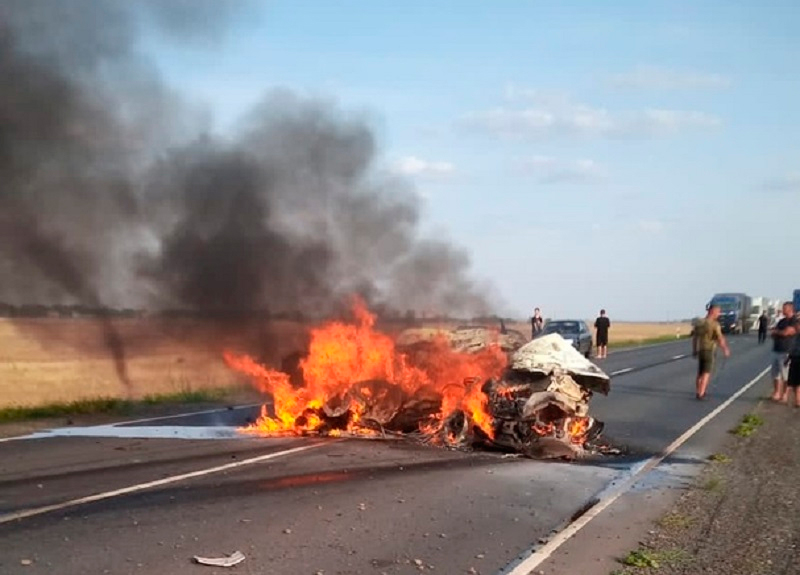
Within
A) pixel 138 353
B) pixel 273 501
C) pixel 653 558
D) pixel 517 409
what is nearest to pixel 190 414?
pixel 517 409

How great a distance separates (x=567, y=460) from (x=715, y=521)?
121 inches

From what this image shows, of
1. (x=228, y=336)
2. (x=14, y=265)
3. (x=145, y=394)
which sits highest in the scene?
(x=14, y=265)

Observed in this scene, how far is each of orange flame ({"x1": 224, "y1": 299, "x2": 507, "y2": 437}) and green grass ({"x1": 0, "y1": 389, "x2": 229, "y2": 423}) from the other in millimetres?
3494

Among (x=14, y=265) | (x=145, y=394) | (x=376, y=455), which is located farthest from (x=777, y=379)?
(x=14, y=265)

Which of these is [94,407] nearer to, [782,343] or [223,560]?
[223,560]

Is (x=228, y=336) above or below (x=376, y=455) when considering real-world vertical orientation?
above

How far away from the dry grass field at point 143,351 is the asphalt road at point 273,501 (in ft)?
9.37

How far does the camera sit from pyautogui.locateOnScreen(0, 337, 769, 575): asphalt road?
230 inches

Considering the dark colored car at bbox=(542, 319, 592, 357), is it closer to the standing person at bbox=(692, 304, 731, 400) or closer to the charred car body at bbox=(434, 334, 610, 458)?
the standing person at bbox=(692, 304, 731, 400)

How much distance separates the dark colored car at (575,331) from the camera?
107ft

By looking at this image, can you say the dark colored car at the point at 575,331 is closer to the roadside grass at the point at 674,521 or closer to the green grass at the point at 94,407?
the green grass at the point at 94,407

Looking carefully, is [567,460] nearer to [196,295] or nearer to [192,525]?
[192,525]

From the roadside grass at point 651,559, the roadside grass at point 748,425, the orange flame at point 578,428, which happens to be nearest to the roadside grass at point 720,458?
the orange flame at point 578,428

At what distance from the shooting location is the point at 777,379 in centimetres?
1823
